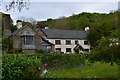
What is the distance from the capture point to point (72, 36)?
1157 inches

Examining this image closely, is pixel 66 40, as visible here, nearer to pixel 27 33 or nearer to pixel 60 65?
pixel 27 33

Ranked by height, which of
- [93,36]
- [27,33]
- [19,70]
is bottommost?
[19,70]

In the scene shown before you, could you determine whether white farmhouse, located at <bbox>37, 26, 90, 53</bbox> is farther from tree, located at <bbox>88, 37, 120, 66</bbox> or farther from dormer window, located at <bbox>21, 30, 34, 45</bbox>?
tree, located at <bbox>88, 37, 120, 66</bbox>

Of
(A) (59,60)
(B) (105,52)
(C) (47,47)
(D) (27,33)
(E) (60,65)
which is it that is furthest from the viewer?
(C) (47,47)

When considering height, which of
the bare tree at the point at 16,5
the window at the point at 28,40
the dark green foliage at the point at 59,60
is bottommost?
the dark green foliage at the point at 59,60

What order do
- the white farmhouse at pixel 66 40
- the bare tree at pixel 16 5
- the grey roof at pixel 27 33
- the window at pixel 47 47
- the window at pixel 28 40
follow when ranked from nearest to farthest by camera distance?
the bare tree at pixel 16 5 < the grey roof at pixel 27 33 < the window at pixel 28 40 < the window at pixel 47 47 < the white farmhouse at pixel 66 40

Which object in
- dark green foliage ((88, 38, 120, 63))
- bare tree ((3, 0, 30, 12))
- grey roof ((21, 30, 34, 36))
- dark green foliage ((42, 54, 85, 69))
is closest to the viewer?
bare tree ((3, 0, 30, 12))

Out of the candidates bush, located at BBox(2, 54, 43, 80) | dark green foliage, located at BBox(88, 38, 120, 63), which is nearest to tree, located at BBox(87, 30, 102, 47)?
dark green foliage, located at BBox(88, 38, 120, 63)

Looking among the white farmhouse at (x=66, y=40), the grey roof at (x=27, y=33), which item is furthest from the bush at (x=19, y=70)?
the white farmhouse at (x=66, y=40)

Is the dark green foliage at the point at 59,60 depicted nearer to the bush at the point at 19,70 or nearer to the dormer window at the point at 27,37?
the bush at the point at 19,70

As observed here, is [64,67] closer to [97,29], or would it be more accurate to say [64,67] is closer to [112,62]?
[112,62]

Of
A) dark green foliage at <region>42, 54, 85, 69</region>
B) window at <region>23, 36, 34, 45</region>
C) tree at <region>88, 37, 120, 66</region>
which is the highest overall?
window at <region>23, 36, 34, 45</region>

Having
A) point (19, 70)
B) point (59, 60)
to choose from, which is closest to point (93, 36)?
point (59, 60)

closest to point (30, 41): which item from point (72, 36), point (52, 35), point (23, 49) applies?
point (23, 49)
